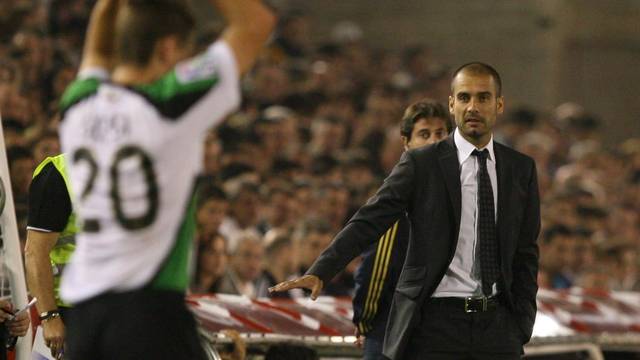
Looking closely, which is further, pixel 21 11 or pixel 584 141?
pixel 584 141

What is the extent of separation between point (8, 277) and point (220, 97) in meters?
2.58

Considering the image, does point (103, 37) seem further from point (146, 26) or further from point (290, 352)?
point (290, 352)

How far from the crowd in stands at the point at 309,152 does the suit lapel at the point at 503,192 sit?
10.2 feet

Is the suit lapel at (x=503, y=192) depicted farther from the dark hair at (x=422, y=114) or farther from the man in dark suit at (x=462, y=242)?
the dark hair at (x=422, y=114)

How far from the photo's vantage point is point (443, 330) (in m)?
6.68

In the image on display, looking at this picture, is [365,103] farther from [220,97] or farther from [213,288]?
[220,97]

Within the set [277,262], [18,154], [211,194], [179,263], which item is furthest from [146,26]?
[277,262]

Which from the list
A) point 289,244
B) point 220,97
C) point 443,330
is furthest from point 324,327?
point 220,97

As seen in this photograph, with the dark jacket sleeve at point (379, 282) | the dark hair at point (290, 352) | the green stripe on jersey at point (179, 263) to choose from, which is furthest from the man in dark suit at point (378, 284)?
the green stripe on jersey at point (179, 263)

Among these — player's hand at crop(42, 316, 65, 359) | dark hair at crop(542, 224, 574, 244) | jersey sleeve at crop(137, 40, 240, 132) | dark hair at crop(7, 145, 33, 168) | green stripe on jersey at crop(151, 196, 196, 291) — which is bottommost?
dark hair at crop(542, 224, 574, 244)

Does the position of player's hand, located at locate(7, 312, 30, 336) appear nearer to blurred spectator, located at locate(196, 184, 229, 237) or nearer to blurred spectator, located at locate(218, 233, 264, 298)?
blurred spectator, located at locate(196, 184, 229, 237)

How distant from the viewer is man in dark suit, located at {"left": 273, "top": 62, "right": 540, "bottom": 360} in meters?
6.69

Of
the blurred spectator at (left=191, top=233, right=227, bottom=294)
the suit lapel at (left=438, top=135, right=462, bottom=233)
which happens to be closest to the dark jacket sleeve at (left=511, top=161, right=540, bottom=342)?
the suit lapel at (left=438, top=135, right=462, bottom=233)

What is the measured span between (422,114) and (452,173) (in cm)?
113
